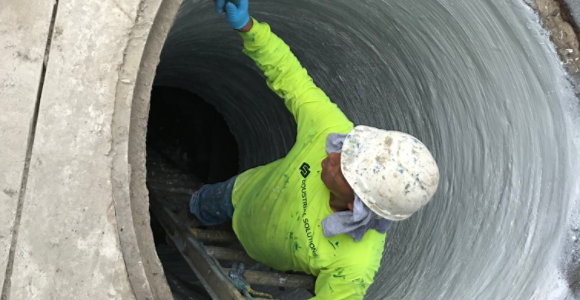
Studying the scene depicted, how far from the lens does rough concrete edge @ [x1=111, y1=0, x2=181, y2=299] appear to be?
2.40 m

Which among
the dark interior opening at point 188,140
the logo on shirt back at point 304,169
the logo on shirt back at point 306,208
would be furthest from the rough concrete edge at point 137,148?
the dark interior opening at point 188,140

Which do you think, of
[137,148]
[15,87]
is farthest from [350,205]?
[15,87]

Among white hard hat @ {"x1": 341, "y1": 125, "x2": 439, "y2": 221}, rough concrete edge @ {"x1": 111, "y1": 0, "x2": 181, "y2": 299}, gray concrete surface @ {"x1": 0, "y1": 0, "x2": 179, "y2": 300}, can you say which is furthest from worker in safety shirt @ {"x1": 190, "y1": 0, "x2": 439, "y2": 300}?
gray concrete surface @ {"x1": 0, "y1": 0, "x2": 179, "y2": 300}

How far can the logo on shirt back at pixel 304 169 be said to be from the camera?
325 centimetres

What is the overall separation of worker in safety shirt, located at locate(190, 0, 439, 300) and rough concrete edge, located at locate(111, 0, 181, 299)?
1.87 feet

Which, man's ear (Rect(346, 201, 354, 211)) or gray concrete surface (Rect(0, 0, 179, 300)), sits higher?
man's ear (Rect(346, 201, 354, 211))

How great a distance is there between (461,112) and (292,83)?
989 millimetres

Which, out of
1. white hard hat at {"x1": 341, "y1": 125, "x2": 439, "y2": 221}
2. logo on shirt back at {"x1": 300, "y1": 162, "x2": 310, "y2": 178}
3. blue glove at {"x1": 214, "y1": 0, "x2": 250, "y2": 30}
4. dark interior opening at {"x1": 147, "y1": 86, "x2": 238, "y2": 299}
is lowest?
dark interior opening at {"x1": 147, "y1": 86, "x2": 238, "y2": 299}

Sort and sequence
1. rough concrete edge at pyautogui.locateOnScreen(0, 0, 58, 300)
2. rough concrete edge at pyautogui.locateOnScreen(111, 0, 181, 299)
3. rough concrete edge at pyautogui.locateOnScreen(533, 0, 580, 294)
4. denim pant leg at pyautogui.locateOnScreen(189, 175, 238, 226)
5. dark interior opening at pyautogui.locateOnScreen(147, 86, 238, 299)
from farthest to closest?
dark interior opening at pyautogui.locateOnScreen(147, 86, 238, 299)
denim pant leg at pyautogui.locateOnScreen(189, 175, 238, 226)
rough concrete edge at pyautogui.locateOnScreen(533, 0, 580, 294)
rough concrete edge at pyautogui.locateOnScreen(111, 0, 181, 299)
rough concrete edge at pyautogui.locateOnScreen(0, 0, 58, 300)

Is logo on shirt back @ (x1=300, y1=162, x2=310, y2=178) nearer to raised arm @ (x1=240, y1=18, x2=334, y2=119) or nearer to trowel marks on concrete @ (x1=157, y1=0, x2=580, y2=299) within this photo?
raised arm @ (x1=240, y1=18, x2=334, y2=119)

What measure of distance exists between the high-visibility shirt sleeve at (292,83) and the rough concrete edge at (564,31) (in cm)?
104

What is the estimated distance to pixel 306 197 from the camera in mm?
3217

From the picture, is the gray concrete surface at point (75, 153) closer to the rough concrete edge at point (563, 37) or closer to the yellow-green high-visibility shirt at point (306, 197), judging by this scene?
the yellow-green high-visibility shirt at point (306, 197)

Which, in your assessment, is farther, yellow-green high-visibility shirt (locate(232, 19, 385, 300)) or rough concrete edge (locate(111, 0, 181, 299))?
yellow-green high-visibility shirt (locate(232, 19, 385, 300))
